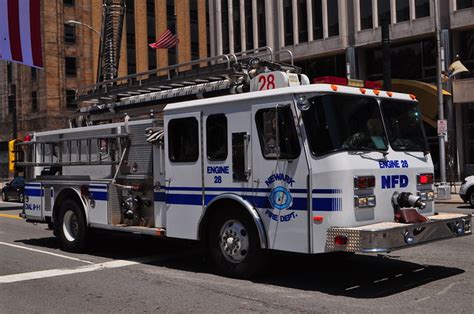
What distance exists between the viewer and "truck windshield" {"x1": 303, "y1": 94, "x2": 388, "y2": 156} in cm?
678

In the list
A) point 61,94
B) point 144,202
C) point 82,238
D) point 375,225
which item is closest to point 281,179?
point 375,225

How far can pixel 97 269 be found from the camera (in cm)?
880

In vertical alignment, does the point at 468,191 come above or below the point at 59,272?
above

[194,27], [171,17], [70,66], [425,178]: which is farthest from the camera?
[194,27]

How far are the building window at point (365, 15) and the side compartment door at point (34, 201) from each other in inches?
933

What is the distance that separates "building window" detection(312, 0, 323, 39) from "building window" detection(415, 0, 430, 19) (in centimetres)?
587

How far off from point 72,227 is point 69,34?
49.0 metres

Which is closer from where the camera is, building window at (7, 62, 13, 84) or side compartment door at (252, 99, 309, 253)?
side compartment door at (252, 99, 309, 253)

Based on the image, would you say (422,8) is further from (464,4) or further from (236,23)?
(236,23)

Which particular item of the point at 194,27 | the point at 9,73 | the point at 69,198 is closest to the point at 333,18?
the point at 69,198

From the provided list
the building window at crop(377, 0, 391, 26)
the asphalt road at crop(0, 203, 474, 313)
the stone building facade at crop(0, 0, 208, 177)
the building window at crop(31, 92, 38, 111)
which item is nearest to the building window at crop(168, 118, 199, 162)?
the asphalt road at crop(0, 203, 474, 313)

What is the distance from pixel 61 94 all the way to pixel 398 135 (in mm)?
51675

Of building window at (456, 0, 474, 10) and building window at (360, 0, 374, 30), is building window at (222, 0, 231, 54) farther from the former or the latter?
building window at (456, 0, 474, 10)

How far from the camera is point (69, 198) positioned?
10.7 metres
